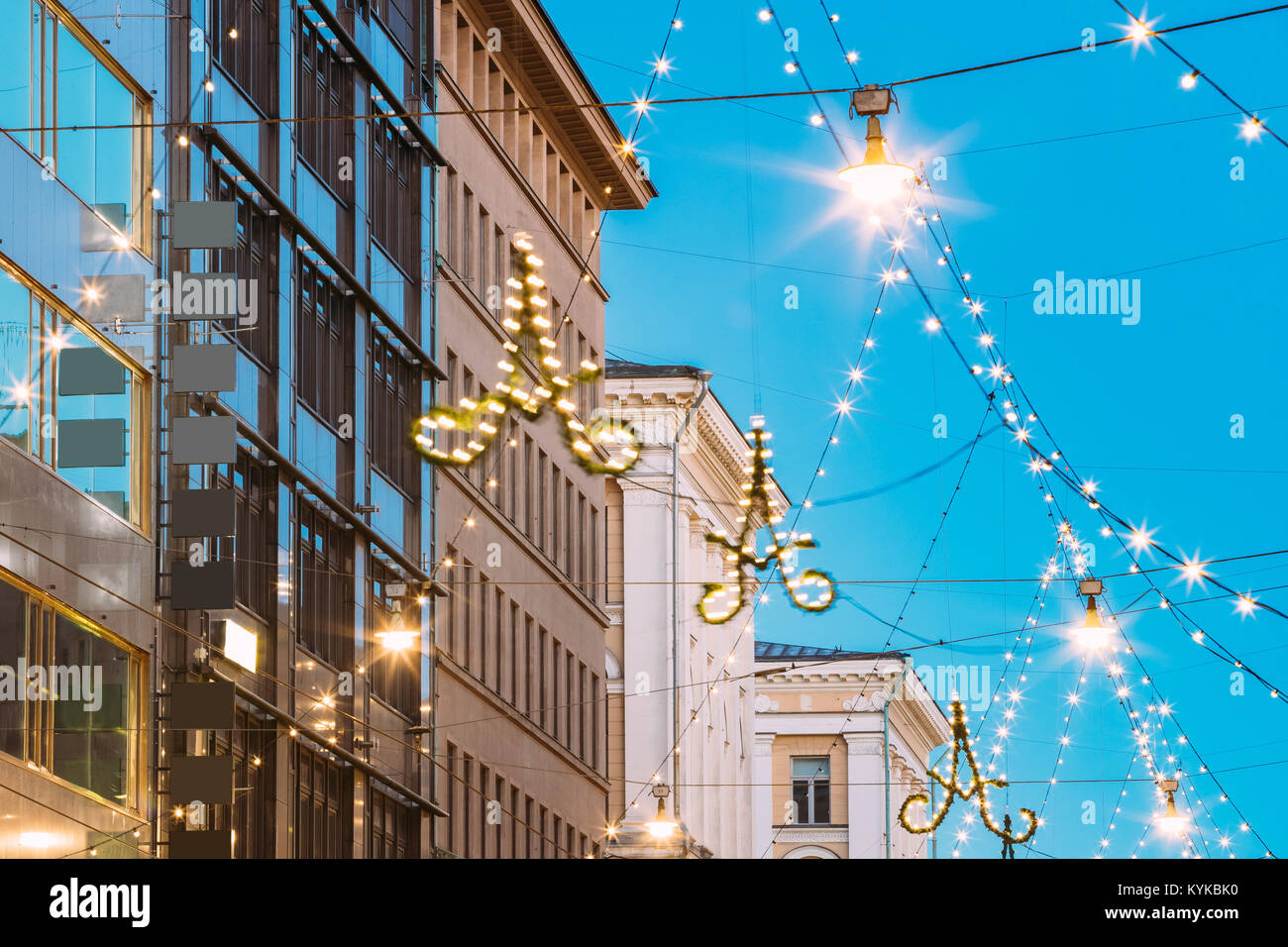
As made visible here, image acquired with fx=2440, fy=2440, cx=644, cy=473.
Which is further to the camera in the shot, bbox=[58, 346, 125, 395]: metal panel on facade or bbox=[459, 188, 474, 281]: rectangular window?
bbox=[459, 188, 474, 281]: rectangular window

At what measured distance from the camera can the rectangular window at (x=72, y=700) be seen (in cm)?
2497

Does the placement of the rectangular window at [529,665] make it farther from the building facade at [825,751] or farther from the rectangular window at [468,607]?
the building facade at [825,751]

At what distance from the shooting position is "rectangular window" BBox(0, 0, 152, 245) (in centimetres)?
2597

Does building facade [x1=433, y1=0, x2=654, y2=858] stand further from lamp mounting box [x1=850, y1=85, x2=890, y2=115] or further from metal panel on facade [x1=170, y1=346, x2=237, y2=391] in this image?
lamp mounting box [x1=850, y1=85, x2=890, y2=115]

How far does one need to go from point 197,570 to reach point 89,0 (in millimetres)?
6831

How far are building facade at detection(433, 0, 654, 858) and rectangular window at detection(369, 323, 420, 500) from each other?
1.75 m

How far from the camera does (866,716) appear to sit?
81500mm

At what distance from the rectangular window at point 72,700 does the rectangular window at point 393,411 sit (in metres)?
11.4

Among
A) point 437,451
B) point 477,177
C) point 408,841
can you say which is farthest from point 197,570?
point 477,177

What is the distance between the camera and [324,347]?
36469 millimetres

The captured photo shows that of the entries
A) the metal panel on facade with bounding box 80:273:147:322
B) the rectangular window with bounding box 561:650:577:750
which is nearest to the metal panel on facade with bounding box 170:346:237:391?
the metal panel on facade with bounding box 80:273:147:322

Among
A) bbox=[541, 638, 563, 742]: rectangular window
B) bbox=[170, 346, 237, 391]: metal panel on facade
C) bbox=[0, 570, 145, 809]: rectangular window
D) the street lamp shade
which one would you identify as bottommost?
bbox=[0, 570, 145, 809]: rectangular window

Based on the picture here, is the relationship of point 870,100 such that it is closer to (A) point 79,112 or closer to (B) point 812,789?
(A) point 79,112

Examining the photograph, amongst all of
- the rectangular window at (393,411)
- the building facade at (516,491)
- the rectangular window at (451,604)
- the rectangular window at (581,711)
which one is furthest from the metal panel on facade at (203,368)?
the rectangular window at (581,711)
